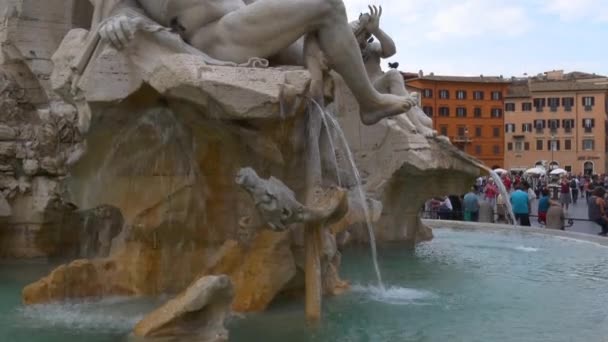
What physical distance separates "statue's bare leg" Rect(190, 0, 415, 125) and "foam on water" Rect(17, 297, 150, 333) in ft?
6.46

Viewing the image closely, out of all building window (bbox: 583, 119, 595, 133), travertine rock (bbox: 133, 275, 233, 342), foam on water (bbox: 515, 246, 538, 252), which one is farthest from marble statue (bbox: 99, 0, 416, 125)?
building window (bbox: 583, 119, 595, 133)

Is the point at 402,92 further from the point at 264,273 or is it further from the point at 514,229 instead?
the point at 514,229

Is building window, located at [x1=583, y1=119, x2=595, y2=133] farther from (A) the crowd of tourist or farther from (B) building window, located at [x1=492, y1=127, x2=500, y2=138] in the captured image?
(A) the crowd of tourist

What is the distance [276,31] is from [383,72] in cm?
442

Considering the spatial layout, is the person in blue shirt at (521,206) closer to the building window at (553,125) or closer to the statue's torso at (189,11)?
the statue's torso at (189,11)

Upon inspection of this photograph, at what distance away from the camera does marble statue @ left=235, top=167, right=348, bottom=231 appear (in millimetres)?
4867

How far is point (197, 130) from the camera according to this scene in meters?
5.77

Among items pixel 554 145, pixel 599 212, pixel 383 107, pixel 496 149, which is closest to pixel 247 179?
pixel 383 107

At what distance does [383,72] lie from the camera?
977 cm

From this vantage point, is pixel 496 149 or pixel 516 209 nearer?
pixel 516 209

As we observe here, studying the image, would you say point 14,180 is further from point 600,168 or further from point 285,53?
point 600,168

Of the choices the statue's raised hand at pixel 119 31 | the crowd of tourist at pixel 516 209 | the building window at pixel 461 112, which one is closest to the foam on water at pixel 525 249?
the crowd of tourist at pixel 516 209

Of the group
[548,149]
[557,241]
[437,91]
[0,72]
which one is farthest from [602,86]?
[0,72]

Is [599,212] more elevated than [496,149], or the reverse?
[496,149]
